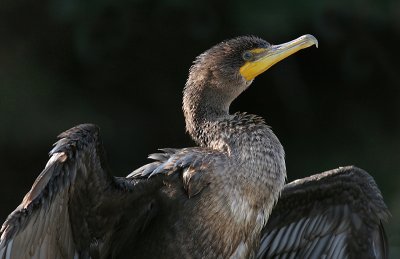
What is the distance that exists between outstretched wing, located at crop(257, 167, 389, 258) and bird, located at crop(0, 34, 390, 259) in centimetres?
74

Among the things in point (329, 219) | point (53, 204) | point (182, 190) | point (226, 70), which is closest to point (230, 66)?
point (226, 70)

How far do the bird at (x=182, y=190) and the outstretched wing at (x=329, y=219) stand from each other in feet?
2.43

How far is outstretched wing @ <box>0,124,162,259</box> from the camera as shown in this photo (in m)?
4.36

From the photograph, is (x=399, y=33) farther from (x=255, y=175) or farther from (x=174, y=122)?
(x=255, y=175)

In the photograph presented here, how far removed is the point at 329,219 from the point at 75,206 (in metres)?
1.69

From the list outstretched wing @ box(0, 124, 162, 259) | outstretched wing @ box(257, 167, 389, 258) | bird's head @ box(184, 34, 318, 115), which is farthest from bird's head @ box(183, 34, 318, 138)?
outstretched wing @ box(257, 167, 389, 258)

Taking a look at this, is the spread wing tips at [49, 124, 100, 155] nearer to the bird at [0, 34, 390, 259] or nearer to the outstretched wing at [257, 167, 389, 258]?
the bird at [0, 34, 390, 259]

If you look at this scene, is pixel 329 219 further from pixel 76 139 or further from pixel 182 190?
pixel 76 139

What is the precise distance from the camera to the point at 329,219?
5.80 meters

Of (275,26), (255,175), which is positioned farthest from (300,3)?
(255,175)

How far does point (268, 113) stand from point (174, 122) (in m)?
0.75

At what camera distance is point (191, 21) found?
7902 millimetres

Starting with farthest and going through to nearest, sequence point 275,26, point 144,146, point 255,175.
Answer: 1. point 144,146
2. point 275,26
3. point 255,175

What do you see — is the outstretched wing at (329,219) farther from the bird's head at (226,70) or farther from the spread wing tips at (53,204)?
the spread wing tips at (53,204)
